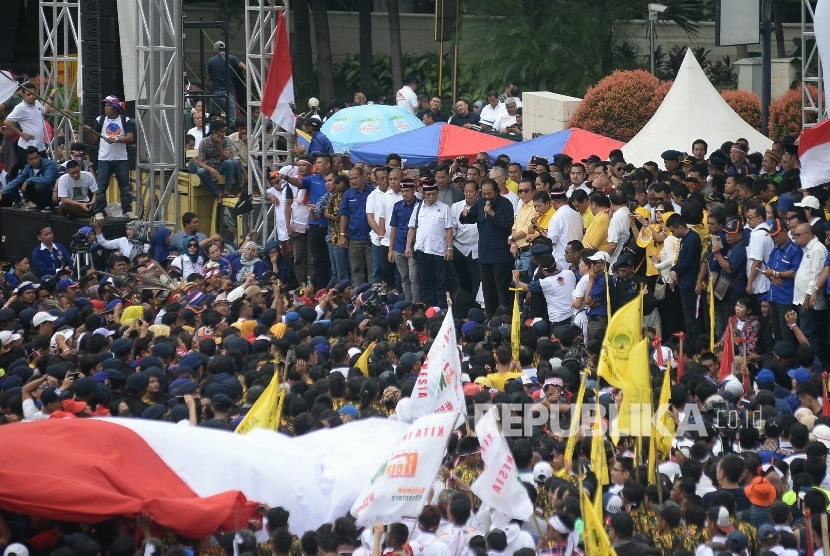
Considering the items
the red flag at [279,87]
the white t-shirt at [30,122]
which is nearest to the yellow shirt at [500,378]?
the red flag at [279,87]

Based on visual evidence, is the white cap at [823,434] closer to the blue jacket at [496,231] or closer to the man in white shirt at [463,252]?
the blue jacket at [496,231]

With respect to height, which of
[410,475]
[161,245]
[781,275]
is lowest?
[161,245]

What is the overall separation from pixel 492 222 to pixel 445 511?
6.20 meters

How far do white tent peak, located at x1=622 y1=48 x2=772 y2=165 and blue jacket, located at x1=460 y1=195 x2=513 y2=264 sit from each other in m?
4.29

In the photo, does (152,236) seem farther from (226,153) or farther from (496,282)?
(496,282)

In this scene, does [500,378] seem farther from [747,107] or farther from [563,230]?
[747,107]

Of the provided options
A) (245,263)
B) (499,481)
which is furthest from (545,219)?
(499,481)

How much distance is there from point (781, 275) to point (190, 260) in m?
7.62

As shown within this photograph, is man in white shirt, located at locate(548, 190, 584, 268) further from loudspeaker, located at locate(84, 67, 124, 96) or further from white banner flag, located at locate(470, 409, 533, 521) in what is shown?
loudspeaker, located at locate(84, 67, 124, 96)

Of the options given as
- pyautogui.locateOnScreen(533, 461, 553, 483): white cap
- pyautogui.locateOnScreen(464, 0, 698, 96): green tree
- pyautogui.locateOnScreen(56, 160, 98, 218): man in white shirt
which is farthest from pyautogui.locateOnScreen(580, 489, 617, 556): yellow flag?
pyautogui.locateOnScreen(464, 0, 698, 96): green tree

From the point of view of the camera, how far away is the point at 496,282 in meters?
14.9

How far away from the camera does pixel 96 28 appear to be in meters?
20.1

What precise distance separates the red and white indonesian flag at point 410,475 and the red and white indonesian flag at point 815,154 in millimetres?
6381

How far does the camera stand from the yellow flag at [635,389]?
9.77 metres
